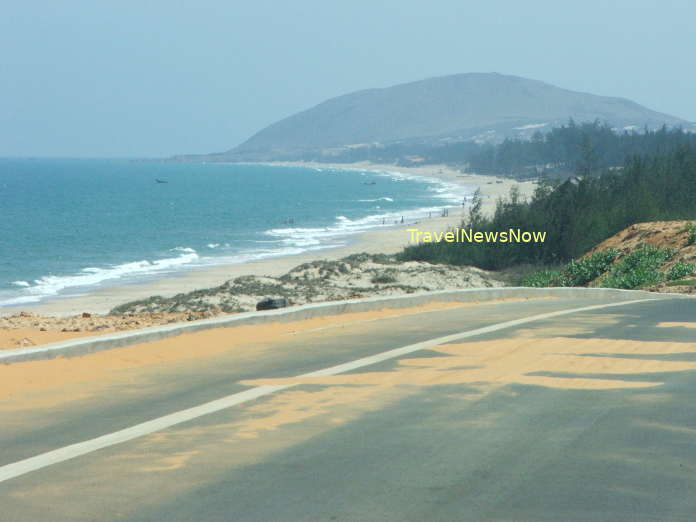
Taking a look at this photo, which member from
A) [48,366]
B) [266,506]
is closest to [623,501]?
[266,506]

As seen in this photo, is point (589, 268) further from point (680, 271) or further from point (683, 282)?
point (683, 282)

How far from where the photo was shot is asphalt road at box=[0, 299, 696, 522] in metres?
5.69

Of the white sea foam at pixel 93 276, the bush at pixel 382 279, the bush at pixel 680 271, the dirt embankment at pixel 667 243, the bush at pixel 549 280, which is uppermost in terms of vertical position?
the dirt embankment at pixel 667 243

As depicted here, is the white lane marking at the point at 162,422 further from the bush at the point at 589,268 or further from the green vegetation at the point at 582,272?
the bush at the point at 589,268

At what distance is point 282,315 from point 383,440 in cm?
697

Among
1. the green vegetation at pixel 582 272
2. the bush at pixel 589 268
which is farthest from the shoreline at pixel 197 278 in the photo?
the bush at pixel 589 268

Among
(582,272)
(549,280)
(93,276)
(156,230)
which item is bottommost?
(93,276)

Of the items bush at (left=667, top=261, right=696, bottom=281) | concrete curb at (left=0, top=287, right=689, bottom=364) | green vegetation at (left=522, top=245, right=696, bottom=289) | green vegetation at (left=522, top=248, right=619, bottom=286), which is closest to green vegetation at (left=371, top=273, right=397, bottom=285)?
green vegetation at (left=522, top=245, right=696, bottom=289)

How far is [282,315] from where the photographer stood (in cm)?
1400

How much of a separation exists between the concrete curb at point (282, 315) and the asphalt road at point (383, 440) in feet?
3.27

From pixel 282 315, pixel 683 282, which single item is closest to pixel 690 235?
pixel 683 282

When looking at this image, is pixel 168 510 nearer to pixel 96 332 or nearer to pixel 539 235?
pixel 96 332

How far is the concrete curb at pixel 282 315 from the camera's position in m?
10.3

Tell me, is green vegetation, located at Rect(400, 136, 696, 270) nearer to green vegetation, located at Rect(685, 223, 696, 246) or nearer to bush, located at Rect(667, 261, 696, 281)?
green vegetation, located at Rect(685, 223, 696, 246)
